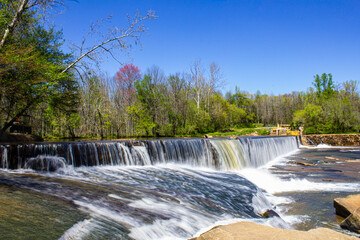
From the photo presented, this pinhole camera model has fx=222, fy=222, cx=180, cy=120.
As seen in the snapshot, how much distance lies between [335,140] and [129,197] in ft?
105

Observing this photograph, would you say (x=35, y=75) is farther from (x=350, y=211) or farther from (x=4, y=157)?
(x=350, y=211)

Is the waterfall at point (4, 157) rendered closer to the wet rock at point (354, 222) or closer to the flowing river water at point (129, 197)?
the flowing river water at point (129, 197)

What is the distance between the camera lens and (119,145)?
36.4 ft

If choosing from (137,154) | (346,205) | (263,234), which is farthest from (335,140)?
(263,234)

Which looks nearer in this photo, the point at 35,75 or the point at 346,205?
the point at 346,205

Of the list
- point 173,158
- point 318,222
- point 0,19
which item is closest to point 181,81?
point 173,158

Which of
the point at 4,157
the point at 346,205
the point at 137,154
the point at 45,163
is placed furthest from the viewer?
the point at 137,154

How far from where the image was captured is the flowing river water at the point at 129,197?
11.6 feet

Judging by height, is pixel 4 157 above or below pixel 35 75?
below

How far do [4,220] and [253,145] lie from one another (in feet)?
50.9

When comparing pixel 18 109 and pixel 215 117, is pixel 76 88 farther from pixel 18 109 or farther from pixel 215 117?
pixel 215 117

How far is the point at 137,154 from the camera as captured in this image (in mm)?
11266

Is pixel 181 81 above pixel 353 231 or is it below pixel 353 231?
above

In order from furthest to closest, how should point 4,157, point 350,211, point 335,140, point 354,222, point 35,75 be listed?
point 335,140 < point 35,75 < point 4,157 < point 350,211 < point 354,222
